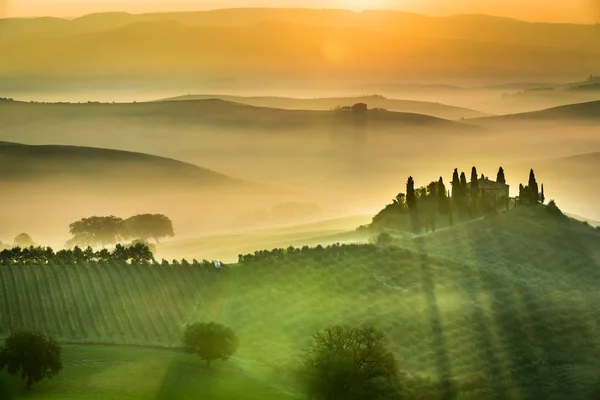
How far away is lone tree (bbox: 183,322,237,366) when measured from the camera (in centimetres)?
10275

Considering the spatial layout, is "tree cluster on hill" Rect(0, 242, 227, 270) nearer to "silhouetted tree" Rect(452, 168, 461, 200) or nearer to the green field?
the green field

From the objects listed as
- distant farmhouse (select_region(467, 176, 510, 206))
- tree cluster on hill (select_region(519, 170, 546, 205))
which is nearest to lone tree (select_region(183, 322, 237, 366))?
distant farmhouse (select_region(467, 176, 510, 206))

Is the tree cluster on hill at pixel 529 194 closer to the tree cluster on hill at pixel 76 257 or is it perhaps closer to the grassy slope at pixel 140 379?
A: the tree cluster on hill at pixel 76 257

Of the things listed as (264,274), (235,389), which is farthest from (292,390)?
(264,274)

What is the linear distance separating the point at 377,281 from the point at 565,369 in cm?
2823

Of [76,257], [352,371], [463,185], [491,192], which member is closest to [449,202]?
[463,185]

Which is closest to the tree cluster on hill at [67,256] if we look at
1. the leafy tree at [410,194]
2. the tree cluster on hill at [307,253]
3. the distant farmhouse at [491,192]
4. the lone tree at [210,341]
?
the tree cluster on hill at [307,253]

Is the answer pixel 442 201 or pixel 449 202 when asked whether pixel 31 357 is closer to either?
pixel 442 201

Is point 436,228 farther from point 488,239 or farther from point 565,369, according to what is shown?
point 565,369

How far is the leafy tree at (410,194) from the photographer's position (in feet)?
528

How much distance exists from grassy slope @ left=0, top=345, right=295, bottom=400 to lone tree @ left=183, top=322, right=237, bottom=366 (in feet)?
2.62

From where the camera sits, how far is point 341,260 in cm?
13462

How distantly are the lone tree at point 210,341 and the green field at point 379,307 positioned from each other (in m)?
2.75

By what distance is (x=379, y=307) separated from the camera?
404 feet
